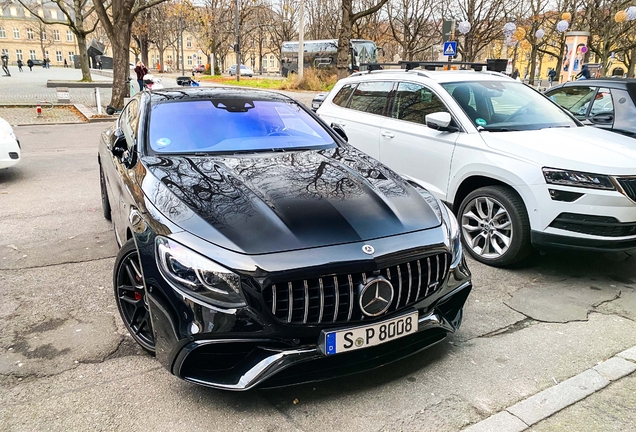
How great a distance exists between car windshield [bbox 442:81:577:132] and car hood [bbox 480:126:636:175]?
0.22 meters

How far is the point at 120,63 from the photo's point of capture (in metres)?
17.3

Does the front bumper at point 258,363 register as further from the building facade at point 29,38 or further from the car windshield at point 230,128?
the building facade at point 29,38

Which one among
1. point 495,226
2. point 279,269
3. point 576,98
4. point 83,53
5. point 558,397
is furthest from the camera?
point 83,53

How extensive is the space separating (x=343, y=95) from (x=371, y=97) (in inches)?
27.2

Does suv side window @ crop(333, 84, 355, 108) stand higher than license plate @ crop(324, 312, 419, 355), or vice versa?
suv side window @ crop(333, 84, 355, 108)

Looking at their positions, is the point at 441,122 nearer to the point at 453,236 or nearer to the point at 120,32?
the point at 453,236

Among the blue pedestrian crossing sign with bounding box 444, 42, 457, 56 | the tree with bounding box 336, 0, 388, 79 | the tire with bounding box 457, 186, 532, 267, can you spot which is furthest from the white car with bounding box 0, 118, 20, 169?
the tree with bounding box 336, 0, 388, 79

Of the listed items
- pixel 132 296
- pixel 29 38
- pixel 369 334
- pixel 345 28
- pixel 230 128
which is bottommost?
pixel 132 296

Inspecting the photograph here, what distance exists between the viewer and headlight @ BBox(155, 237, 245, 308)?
2404 mm

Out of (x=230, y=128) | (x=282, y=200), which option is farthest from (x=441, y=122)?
(x=282, y=200)

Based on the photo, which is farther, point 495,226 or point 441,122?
point 441,122

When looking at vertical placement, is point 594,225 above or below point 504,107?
below

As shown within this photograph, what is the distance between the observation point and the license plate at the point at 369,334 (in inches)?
98.0

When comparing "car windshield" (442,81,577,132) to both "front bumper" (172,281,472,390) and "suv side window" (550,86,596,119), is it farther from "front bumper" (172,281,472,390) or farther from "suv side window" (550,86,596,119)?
"front bumper" (172,281,472,390)
